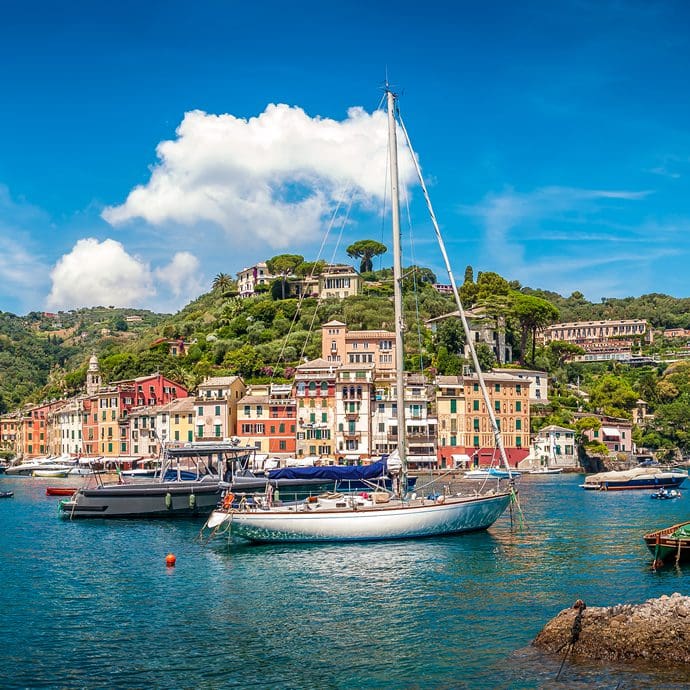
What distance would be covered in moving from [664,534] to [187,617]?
65.0 feet

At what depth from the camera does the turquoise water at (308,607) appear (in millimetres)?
20312

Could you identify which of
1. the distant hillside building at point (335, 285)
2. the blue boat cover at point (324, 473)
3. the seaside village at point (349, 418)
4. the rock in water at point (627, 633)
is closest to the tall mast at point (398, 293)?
the blue boat cover at point (324, 473)

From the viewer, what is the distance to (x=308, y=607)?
27250mm

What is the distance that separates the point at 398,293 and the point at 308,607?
18417mm

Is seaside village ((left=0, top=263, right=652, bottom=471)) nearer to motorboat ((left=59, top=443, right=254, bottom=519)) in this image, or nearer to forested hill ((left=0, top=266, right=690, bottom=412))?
forested hill ((left=0, top=266, right=690, bottom=412))

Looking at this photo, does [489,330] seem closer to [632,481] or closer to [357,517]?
[632,481]

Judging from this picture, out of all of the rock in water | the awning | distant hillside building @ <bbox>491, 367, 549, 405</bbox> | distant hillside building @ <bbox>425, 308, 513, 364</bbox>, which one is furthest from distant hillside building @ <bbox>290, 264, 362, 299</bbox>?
the rock in water

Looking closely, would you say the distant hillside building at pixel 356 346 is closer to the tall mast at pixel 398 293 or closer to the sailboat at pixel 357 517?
the tall mast at pixel 398 293

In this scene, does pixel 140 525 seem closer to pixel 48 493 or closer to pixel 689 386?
pixel 48 493

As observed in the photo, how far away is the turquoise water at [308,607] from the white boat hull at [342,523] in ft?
1.93

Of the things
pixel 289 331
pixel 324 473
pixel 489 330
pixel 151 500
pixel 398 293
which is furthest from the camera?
pixel 489 330

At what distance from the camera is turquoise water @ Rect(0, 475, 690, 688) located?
20312 millimetres

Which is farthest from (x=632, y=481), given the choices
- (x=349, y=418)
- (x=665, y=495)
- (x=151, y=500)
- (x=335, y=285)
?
(x=335, y=285)

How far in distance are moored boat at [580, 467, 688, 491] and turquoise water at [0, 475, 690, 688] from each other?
35034mm
